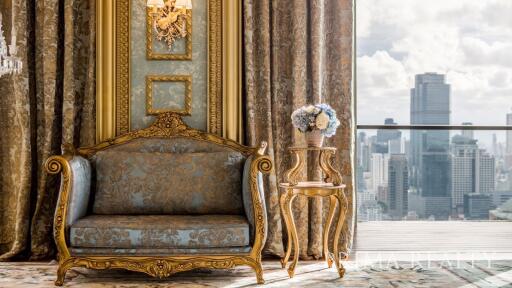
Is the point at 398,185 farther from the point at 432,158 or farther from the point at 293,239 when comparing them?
the point at 293,239

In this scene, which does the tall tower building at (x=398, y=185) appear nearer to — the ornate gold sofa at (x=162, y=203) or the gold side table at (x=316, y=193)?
the gold side table at (x=316, y=193)

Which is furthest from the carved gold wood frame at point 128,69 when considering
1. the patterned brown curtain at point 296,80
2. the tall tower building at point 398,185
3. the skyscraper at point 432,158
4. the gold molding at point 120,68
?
the skyscraper at point 432,158

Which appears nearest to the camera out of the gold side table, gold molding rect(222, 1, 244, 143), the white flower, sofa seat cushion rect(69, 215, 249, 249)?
sofa seat cushion rect(69, 215, 249, 249)

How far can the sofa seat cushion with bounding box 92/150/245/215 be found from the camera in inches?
150

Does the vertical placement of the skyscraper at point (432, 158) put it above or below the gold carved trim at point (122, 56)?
below

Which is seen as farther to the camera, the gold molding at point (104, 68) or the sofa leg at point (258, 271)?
the gold molding at point (104, 68)

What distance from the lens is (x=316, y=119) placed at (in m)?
3.75

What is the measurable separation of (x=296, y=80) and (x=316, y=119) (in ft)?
1.77

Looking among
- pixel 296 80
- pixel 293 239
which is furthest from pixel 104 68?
pixel 293 239

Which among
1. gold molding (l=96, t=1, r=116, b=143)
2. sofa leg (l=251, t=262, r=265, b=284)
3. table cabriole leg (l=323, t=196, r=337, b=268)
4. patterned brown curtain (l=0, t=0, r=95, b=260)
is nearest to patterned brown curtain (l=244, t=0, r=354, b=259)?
table cabriole leg (l=323, t=196, r=337, b=268)

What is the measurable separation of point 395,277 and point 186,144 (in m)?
1.66

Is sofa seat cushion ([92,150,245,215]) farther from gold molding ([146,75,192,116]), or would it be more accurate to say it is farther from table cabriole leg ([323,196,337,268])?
table cabriole leg ([323,196,337,268])

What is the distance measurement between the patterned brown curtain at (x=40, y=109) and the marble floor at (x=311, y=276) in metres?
0.31

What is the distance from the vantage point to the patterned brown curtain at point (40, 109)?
4.10 m
